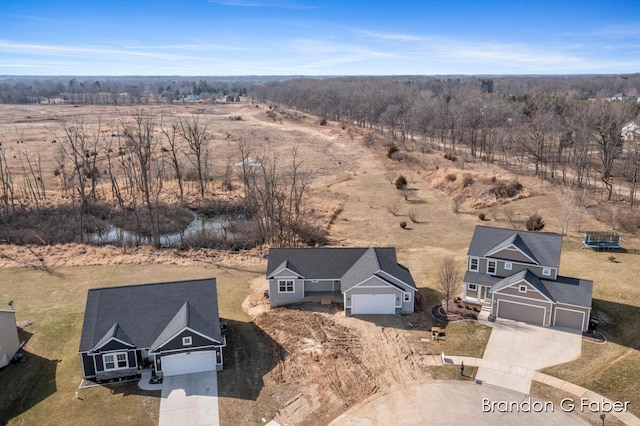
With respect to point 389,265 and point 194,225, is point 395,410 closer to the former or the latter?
point 389,265

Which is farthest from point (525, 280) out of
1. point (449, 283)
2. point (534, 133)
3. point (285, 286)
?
point (534, 133)

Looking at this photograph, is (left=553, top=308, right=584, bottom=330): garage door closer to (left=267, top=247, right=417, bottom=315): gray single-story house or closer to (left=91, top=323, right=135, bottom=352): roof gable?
(left=267, top=247, right=417, bottom=315): gray single-story house

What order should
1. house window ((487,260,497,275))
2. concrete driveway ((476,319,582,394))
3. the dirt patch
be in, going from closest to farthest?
the dirt patch < concrete driveway ((476,319,582,394)) < house window ((487,260,497,275))

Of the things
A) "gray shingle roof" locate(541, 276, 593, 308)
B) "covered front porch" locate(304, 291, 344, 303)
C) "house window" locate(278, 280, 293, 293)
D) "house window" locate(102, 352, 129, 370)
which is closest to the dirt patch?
"covered front porch" locate(304, 291, 344, 303)

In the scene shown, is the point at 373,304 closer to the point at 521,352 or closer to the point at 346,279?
the point at 346,279

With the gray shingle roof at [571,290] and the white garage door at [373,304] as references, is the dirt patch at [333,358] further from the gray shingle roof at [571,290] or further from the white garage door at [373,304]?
the gray shingle roof at [571,290]

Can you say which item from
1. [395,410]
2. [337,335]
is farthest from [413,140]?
[395,410]

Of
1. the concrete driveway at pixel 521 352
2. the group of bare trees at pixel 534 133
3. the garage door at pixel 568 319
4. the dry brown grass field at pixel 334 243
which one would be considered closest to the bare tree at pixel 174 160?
the dry brown grass field at pixel 334 243

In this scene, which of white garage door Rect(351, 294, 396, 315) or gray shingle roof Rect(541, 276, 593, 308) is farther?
white garage door Rect(351, 294, 396, 315)
